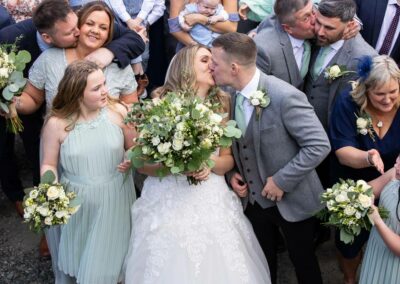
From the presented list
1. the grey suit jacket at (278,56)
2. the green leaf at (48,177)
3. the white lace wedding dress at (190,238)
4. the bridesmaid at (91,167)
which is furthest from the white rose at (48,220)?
the grey suit jacket at (278,56)

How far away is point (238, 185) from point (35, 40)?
2316mm

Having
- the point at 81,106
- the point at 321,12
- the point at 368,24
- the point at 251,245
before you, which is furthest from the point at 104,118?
the point at 368,24

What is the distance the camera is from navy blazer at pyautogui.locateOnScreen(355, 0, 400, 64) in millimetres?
5695

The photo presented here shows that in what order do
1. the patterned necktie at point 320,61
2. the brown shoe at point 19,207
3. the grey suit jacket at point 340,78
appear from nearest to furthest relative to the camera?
1. the grey suit jacket at point 340,78
2. the patterned necktie at point 320,61
3. the brown shoe at point 19,207

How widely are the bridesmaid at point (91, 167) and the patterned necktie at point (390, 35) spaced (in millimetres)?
2753

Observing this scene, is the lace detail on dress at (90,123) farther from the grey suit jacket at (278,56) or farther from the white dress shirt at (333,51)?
the white dress shirt at (333,51)

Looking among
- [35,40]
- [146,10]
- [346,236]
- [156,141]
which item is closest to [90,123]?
[156,141]

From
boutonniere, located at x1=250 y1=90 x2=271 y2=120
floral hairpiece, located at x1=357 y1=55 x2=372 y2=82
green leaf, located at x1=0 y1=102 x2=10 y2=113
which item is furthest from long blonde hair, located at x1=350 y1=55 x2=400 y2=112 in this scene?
green leaf, located at x1=0 y1=102 x2=10 y2=113

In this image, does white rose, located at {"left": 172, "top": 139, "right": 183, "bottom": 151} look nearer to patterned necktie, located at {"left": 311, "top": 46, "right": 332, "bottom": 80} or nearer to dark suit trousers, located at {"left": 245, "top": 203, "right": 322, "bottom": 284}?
dark suit trousers, located at {"left": 245, "top": 203, "right": 322, "bottom": 284}

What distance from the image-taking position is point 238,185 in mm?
4641

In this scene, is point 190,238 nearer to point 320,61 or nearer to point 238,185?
point 238,185

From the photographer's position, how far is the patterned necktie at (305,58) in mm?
5250

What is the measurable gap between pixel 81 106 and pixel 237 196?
143cm

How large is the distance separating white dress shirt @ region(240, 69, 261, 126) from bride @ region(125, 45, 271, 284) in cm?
17
